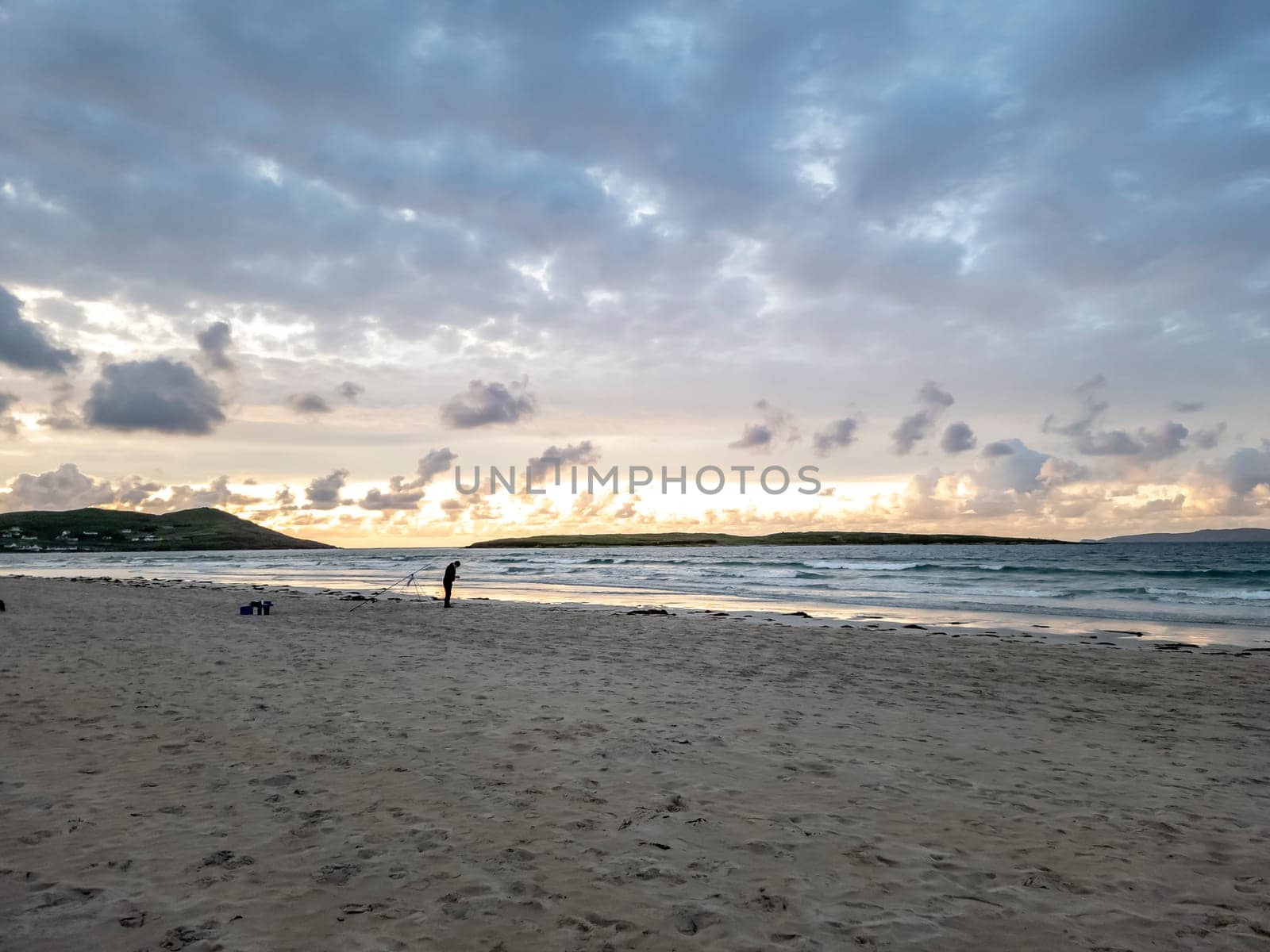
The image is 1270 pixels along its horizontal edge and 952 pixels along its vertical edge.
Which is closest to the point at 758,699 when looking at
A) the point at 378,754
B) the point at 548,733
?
the point at 548,733

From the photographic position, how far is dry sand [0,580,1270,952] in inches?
163

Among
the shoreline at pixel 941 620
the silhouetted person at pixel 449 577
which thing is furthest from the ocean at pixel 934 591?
the silhouetted person at pixel 449 577

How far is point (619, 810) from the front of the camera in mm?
5848

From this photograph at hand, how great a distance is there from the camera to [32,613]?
72.1 ft

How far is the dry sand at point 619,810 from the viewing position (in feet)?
13.6

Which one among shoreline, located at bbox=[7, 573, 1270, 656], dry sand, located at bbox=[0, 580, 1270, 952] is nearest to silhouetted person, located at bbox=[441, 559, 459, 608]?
shoreline, located at bbox=[7, 573, 1270, 656]

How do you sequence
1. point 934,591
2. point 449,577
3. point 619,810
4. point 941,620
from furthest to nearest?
1. point 934,591
2. point 449,577
3. point 941,620
4. point 619,810

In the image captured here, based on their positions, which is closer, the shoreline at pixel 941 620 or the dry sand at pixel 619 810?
the dry sand at pixel 619 810

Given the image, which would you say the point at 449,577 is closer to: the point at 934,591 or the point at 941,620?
the point at 941,620

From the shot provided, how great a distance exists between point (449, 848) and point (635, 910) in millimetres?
1573

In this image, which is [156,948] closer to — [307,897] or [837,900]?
[307,897]

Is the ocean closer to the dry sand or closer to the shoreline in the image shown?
the shoreline

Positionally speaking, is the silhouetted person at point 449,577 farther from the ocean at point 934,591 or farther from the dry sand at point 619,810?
the dry sand at point 619,810

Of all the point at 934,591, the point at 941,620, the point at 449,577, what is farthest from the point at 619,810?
the point at 934,591
